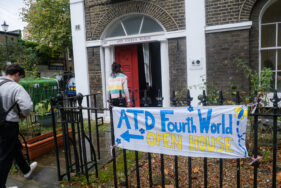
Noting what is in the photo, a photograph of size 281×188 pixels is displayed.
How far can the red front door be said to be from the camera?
7250mm

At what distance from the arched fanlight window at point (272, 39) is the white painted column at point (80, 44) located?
5259 mm

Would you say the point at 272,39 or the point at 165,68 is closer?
the point at 272,39

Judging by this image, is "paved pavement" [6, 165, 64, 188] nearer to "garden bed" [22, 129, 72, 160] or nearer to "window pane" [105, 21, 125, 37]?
"garden bed" [22, 129, 72, 160]

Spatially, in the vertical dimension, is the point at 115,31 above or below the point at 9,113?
above

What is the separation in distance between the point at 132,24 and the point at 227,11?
2755 millimetres

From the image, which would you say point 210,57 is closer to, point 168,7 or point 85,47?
point 168,7

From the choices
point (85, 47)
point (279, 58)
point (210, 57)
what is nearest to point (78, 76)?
point (85, 47)

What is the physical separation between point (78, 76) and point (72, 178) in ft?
15.7

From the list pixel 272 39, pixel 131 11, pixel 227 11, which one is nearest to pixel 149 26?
pixel 131 11

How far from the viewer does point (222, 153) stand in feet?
7.63

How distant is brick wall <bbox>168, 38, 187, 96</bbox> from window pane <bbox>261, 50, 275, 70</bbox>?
198 centimetres

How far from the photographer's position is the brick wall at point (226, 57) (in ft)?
18.5

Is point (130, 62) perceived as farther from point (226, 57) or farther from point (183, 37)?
point (226, 57)

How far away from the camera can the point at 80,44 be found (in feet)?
24.5
